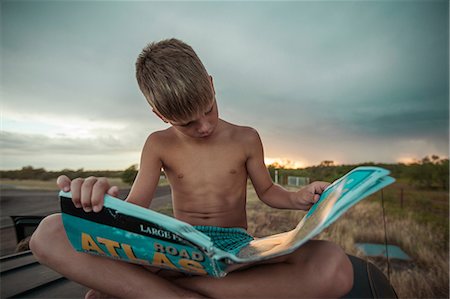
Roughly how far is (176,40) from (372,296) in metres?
1.18

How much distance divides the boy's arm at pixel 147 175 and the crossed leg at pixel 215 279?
1.16ft

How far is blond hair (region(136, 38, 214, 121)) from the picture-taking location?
86cm

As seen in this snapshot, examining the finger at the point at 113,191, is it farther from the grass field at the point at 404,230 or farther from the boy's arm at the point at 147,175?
the grass field at the point at 404,230

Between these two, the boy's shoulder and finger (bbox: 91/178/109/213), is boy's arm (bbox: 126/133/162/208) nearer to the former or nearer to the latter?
the boy's shoulder

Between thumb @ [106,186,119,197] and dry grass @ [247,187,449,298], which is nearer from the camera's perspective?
thumb @ [106,186,119,197]

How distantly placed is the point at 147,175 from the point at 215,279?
1.76 ft

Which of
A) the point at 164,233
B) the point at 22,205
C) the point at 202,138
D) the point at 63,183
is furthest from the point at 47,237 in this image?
the point at 22,205

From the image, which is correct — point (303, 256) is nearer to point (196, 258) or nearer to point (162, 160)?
point (196, 258)

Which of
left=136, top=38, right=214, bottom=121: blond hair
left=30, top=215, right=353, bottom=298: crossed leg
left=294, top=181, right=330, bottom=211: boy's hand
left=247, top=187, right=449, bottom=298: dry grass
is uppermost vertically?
left=136, top=38, right=214, bottom=121: blond hair

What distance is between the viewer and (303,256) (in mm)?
613

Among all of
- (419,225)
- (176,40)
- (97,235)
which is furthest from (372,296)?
(419,225)

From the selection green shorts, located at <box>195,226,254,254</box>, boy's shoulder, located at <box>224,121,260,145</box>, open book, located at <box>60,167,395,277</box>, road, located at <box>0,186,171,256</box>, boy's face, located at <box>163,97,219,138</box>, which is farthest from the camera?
road, located at <box>0,186,171,256</box>

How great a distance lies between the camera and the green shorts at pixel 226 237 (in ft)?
2.60

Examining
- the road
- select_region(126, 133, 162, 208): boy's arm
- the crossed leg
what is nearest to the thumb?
the crossed leg
